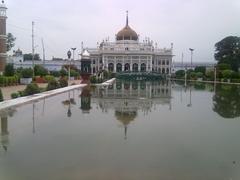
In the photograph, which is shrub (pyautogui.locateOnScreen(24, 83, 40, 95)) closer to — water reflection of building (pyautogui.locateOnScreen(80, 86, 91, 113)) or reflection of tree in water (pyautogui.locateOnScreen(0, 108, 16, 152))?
water reflection of building (pyautogui.locateOnScreen(80, 86, 91, 113))

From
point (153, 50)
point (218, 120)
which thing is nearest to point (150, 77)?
point (153, 50)

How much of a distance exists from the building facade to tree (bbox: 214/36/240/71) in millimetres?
16588

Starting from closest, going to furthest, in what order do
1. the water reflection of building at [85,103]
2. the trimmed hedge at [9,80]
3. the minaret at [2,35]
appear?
the water reflection of building at [85,103] < the trimmed hedge at [9,80] < the minaret at [2,35]

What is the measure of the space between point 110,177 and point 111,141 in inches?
90.7

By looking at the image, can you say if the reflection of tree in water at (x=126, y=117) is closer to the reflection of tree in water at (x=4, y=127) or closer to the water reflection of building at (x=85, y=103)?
the water reflection of building at (x=85, y=103)

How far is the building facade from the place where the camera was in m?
79.6

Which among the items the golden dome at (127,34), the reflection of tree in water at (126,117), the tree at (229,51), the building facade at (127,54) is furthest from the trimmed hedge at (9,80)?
the golden dome at (127,34)

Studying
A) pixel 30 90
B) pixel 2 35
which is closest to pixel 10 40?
pixel 2 35

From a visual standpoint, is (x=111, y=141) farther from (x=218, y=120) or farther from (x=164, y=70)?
(x=164, y=70)

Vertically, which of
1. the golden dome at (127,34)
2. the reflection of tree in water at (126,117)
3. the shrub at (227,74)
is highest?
the golden dome at (127,34)

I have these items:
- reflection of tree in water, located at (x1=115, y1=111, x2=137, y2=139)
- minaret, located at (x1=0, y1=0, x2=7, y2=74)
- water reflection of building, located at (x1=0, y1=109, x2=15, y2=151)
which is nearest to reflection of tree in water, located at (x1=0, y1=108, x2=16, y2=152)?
water reflection of building, located at (x1=0, y1=109, x2=15, y2=151)

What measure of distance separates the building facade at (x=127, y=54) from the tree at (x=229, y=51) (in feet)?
54.4

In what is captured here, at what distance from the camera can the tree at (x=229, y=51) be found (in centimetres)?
6078

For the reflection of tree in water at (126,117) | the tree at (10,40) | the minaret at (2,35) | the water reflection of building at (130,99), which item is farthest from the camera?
the tree at (10,40)
